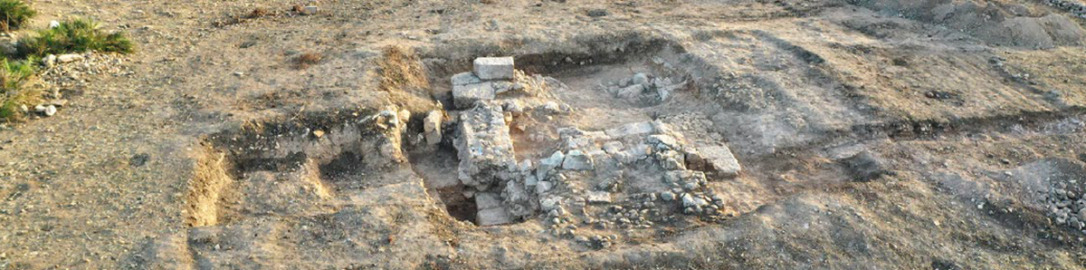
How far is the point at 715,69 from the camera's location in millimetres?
8969

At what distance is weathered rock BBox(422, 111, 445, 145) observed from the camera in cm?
770

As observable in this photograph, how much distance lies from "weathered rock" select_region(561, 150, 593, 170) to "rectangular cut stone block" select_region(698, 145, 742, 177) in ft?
4.13

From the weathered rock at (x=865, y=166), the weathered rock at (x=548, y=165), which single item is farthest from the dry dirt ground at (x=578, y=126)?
the weathered rock at (x=548, y=165)

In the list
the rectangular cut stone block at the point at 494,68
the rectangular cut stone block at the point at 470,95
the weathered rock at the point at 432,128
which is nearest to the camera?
the weathered rock at the point at 432,128

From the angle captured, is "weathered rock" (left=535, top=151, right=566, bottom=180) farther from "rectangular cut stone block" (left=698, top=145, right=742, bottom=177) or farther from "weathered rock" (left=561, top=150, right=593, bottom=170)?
"rectangular cut stone block" (left=698, top=145, right=742, bottom=177)

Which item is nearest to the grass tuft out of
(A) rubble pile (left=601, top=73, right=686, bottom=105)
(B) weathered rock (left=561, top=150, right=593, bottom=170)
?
(B) weathered rock (left=561, top=150, right=593, bottom=170)

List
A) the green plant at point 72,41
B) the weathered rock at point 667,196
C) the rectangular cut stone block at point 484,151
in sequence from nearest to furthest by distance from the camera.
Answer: the weathered rock at point 667,196 → the rectangular cut stone block at point 484,151 → the green plant at point 72,41

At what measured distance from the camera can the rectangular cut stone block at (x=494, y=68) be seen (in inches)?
338

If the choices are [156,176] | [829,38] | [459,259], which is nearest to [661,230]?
[459,259]

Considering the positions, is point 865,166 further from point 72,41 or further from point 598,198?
point 72,41

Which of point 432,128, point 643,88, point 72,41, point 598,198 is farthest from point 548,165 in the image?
point 72,41

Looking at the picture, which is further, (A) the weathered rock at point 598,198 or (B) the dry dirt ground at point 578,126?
(A) the weathered rock at point 598,198

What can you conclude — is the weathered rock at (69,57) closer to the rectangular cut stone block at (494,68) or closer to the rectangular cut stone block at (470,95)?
the rectangular cut stone block at (470,95)

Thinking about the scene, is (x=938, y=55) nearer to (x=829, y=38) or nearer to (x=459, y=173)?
(x=829, y=38)
